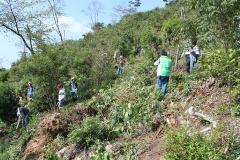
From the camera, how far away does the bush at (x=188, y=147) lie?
34.6ft

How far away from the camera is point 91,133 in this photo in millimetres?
15781

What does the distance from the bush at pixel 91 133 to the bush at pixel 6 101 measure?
1572cm

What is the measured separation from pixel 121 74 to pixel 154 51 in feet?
7.67

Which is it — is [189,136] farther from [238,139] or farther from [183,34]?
[183,34]

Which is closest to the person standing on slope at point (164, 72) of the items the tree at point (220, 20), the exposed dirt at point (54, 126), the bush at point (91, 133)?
the tree at point (220, 20)

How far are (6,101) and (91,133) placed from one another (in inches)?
661

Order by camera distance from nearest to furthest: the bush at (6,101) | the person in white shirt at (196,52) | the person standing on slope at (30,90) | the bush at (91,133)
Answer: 1. the bush at (91,133)
2. the person in white shirt at (196,52)
3. the person standing on slope at (30,90)
4. the bush at (6,101)

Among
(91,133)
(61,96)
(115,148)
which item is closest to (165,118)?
(115,148)

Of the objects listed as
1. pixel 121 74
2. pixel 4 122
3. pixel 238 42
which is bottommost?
pixel 4 122

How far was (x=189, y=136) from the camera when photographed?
437 inches

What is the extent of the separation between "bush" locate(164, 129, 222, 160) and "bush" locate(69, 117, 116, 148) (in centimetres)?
468

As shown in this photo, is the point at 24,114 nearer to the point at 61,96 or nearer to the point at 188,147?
the point at 61,96

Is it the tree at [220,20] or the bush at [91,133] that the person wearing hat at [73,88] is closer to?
the bush at [91,133]

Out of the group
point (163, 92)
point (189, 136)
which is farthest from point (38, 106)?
point (189, 136)
